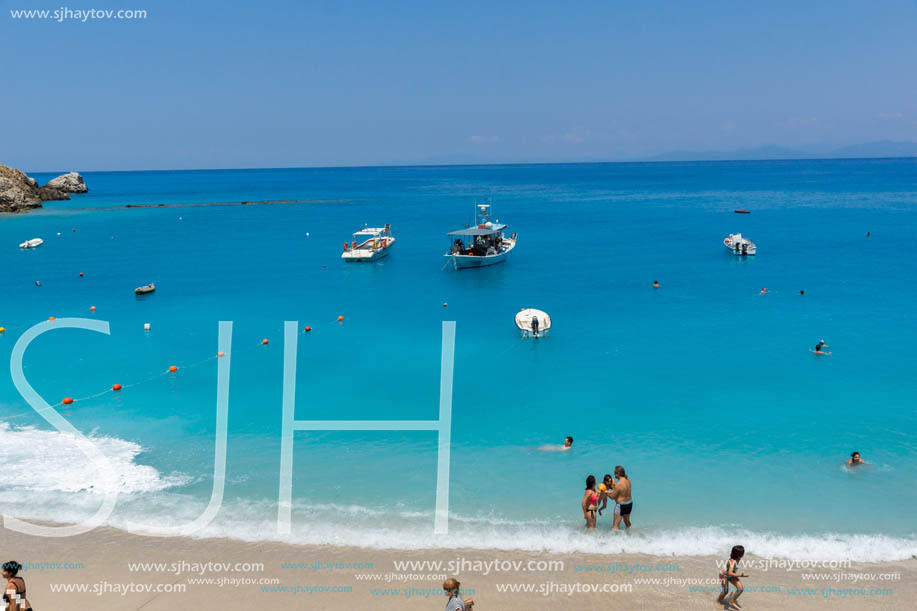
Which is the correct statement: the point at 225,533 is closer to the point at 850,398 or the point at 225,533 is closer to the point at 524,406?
the point at 524,406

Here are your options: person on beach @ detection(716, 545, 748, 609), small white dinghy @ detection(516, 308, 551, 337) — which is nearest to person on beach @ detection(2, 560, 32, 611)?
person on beach @ detection(716, 545, 748, 609)

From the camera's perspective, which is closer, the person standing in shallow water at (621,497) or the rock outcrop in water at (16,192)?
the person standing in shallow water at (621,497)

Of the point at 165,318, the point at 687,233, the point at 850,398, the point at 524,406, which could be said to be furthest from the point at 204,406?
the point at 687,233

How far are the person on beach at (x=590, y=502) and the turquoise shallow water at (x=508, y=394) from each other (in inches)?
17.7

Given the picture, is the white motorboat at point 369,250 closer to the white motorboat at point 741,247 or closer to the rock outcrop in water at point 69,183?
the white motorboat at point 741,247

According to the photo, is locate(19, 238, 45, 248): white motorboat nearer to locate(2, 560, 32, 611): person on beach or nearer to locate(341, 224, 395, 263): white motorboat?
locate(341, 224, 395, 263): white motorboat

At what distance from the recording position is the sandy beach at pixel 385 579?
13.0 metres

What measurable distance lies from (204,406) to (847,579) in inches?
830

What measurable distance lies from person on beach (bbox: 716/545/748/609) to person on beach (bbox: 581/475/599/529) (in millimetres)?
3312

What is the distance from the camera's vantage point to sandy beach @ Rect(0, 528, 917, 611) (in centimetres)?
1303

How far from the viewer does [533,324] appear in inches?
1350

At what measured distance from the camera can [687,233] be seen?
7762 cm

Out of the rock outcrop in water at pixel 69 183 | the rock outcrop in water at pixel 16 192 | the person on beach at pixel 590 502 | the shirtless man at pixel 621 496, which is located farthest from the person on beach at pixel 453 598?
the rock outcrop in water at pixel 69 183

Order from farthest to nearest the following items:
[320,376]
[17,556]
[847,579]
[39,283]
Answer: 1. [39,283]
2. [320,376]
3. [17,556]
4. [847,579]
